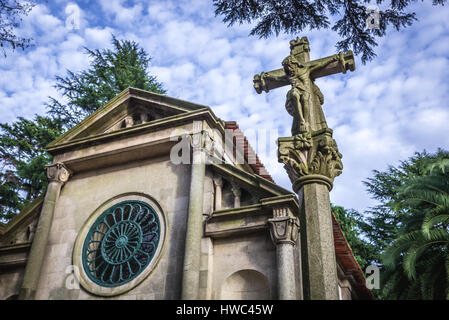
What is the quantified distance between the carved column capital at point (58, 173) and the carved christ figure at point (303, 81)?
792 centimetres

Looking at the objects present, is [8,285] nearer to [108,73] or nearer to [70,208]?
[70,208]

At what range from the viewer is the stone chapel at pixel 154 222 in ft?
33.2

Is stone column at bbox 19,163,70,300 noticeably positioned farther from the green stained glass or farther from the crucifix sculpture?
the crucifix sculpture

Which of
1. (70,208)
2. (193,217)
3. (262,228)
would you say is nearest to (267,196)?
(262,228)

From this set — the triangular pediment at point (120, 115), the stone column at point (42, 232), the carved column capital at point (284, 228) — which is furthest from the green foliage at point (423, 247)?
the stone column at point (42, 232)

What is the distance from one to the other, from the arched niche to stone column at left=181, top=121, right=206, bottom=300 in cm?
80

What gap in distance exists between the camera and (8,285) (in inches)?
503

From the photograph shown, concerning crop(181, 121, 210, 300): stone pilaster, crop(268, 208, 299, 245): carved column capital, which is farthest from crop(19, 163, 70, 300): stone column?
crop(268, 208, 299, 245): carved column capital

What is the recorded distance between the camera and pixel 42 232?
12695 millimetres

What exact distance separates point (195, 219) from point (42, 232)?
520 centimetres

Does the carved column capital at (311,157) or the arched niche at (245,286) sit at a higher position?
the carved column capital at (311,157)

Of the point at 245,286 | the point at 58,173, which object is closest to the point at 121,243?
the point at 58,173

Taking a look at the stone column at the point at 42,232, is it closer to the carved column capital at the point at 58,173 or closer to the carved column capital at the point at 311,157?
the carved column capital at the point at 58,173

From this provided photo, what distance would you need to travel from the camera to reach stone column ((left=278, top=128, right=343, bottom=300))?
6.27 m
